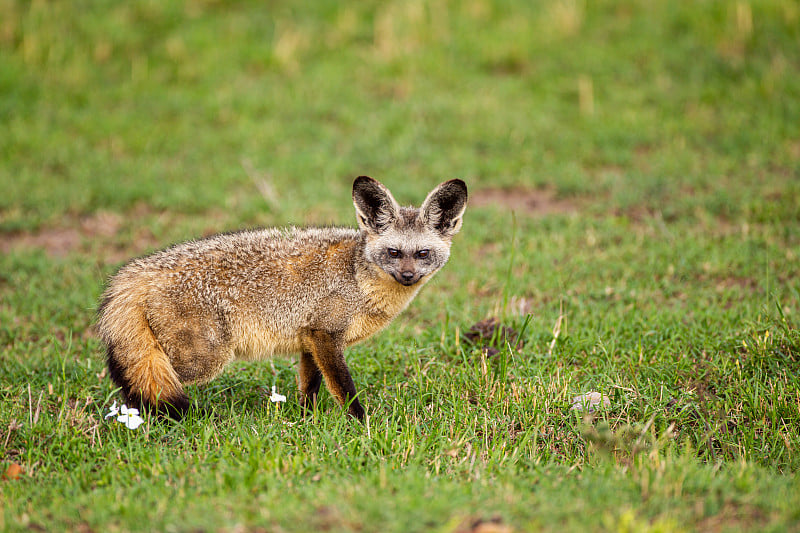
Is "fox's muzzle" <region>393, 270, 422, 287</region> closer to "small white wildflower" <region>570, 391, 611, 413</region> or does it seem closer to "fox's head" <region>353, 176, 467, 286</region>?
"fox's head" <region>353, 176, 467, 286</region>

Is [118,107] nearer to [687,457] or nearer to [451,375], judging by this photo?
[451,375]

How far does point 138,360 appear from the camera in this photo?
4.60 meters

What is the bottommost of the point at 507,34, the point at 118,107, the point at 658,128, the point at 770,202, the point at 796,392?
the point at 796,392

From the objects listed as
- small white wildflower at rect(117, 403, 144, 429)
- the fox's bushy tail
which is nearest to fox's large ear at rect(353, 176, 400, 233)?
the fox's bushy tail

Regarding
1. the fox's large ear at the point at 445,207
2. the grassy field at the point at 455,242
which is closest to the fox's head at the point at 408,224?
the fox's large ear at the point at 445,207

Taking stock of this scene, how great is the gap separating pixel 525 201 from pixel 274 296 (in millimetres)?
5174

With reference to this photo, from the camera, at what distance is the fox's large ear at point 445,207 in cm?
527

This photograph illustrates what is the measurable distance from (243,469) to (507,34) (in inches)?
422

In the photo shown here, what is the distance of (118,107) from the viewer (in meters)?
11.8

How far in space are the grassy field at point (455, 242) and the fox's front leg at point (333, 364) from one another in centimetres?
15

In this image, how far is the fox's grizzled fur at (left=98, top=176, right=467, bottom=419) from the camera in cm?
468

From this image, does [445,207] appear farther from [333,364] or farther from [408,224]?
[333,364]

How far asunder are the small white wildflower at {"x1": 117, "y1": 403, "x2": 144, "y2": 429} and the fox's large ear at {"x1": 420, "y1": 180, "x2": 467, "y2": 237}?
235 centimetres

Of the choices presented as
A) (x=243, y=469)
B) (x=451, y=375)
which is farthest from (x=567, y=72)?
(x=243, y=469)
